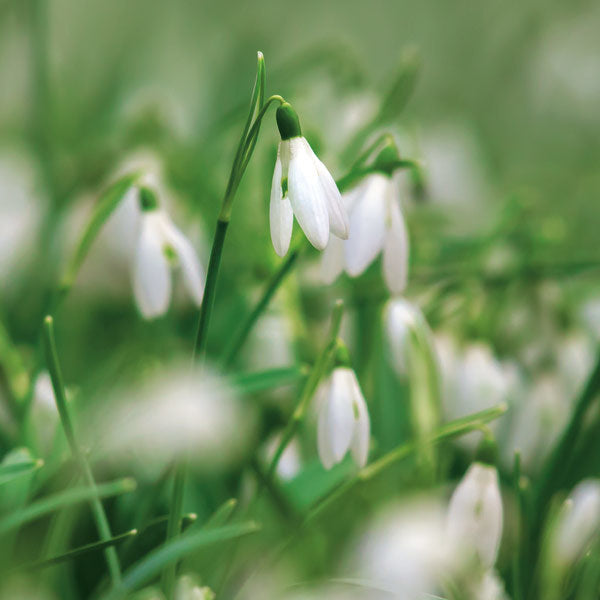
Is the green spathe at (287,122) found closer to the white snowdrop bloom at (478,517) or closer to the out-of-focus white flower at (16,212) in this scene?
the white snowdrop bloom at (478,517)

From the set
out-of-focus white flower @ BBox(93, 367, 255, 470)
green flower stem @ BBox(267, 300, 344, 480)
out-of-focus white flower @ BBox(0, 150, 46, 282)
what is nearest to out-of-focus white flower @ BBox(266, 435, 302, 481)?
out-of-focus white flower @ BBox(93, 367, 255, 470)

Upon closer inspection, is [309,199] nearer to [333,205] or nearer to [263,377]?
[333,205]

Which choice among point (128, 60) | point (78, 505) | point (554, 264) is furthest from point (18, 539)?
point (128, 60)

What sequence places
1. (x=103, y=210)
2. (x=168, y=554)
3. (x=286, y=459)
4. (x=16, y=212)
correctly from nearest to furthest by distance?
(x=168, y=554) → (x=103, y=210) → (x=286, y=459) → (x=16, y=212)

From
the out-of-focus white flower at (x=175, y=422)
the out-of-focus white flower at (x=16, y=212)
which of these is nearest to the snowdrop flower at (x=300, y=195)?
the out-of-focus white flower at (x=175, y=422)

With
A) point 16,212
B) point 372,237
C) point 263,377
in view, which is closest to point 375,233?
point 372,237

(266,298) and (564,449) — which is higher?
(266,298)

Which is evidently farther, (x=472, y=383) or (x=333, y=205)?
(x=472, y=383)
